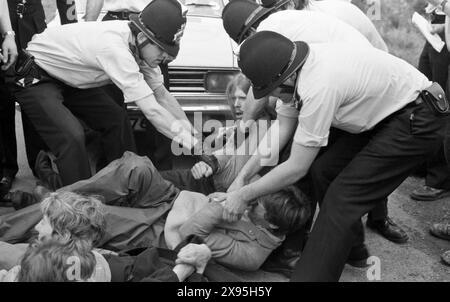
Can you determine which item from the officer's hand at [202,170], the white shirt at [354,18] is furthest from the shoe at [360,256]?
the white shirt at [354,18]

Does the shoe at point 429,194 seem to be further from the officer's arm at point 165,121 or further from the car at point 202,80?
the officer's arm at point 165,121

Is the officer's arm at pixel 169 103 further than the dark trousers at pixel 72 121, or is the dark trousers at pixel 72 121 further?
the officer's arm at pixel 169 103

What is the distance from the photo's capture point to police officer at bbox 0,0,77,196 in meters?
3.96

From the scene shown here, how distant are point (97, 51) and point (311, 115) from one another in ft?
5.24

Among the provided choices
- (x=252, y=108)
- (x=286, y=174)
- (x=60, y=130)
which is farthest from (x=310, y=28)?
(x=60, y=130)

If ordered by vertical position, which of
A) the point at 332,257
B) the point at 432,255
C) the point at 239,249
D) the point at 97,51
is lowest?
the point at 432,255

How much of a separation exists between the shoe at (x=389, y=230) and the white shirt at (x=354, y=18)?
118 centimetres

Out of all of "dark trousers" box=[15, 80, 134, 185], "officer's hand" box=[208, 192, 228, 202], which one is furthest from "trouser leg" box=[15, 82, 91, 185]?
"officer's hand" box=[208, 192, 228, 202]

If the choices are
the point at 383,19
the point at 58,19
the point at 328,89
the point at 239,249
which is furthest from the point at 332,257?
the point at 383,19

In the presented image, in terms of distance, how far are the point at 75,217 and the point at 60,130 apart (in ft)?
3.27

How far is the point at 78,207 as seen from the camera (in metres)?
2.68

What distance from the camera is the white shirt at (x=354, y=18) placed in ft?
11.7

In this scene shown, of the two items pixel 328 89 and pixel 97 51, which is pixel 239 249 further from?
pixel 97 51

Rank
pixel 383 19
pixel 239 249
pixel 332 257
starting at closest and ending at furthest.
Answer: pixel 332 257 → pixel 239 249 → pixel 383 19
